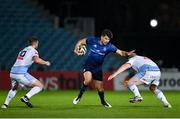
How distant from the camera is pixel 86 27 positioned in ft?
117

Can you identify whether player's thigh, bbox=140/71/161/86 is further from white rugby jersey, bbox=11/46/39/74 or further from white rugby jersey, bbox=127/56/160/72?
white rugby jersey, bbox=11/46/39/74

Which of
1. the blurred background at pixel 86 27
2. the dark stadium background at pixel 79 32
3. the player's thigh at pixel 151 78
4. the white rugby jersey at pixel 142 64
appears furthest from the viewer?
the blurred background at pixel 86 27

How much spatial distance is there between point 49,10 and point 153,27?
667cm

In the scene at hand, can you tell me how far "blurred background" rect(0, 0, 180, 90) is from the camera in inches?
1307

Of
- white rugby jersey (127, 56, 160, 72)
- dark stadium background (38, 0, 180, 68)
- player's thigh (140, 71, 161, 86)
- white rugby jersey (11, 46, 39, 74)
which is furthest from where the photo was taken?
dark stadium background (38, 0, 180, 68)

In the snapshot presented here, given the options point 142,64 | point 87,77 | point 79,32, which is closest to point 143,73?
point 142,64

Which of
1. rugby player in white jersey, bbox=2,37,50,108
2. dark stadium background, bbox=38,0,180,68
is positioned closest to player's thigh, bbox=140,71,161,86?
rugby player in white jersey, bbox=2,37,50,108

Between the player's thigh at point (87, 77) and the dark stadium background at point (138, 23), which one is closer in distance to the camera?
the player's thigh at point (87, 77)

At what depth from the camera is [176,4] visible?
3828 centimetres

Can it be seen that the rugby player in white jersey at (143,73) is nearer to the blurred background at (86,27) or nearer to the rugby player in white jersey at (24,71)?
the rugby player in white jersey at (24,71)

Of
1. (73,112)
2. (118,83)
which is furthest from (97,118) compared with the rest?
(118,83)

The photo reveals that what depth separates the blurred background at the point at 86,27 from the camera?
33.2 metres

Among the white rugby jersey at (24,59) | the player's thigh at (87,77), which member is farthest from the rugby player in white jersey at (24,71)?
the player's thigh at (87,77)

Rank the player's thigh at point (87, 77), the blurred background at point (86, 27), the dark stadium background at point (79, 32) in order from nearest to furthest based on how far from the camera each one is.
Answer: the player's thigh at point (87, 77)
the dark stadium background at point (79, 32)
the blurred background at point (86, 27)
